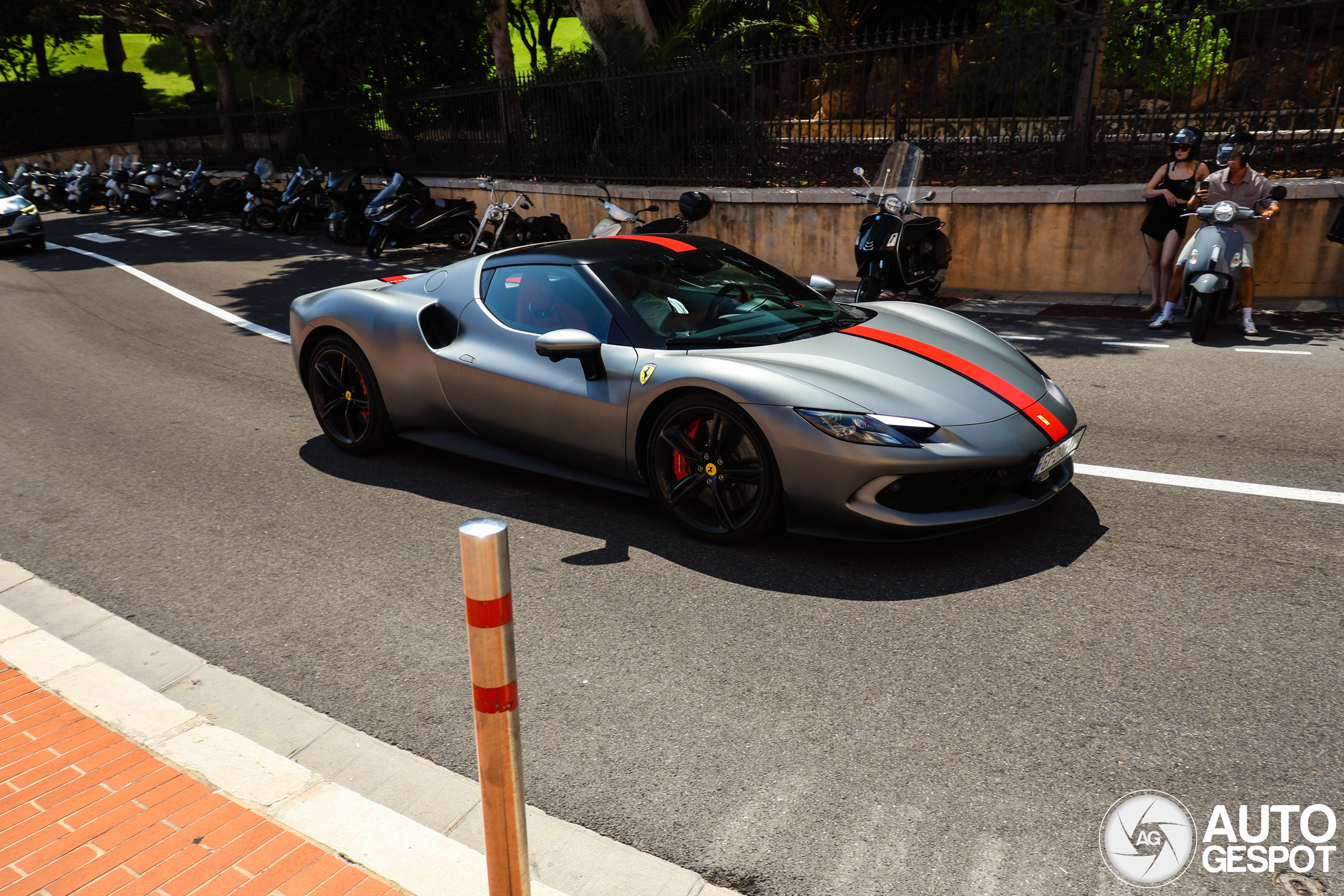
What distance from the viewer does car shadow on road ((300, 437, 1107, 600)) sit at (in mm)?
4121

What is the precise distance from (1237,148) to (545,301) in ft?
21.9

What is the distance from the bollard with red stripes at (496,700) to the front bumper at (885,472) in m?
2.22

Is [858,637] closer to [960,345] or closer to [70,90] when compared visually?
[960,345]

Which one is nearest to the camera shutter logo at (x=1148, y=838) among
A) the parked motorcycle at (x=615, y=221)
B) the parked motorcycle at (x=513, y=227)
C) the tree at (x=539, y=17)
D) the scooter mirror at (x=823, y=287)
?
the scooter mirror at (x=823, y=287)

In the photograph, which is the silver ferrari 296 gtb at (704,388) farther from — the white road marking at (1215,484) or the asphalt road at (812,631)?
the white road marking at (1215,484)

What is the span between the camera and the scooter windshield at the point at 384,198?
15.5 m

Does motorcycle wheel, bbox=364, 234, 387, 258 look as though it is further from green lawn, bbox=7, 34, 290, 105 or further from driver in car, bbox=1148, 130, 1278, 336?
green lawn, bbox=7, 34, 290, 105

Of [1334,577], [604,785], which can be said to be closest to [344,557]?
[604,785]

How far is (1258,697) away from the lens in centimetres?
317

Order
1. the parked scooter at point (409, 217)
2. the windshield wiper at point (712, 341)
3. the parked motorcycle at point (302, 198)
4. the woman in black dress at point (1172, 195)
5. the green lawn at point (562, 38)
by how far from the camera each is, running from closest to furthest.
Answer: the windshield wiper at point (712, 341) → the woman in black dress at point (1172, 195) → the parked scooter at point (409, 217) → the parked motorcycle at point (302, 198) → the green lawn at point (562, 38)

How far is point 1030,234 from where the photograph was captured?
1100cm

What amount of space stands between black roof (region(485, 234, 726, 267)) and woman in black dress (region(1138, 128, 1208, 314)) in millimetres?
5514

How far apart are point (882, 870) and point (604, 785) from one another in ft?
2.85

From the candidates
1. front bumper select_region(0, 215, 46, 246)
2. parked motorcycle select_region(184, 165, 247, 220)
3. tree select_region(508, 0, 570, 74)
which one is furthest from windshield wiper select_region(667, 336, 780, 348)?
tree select_region(508, 0, 570, 74)
